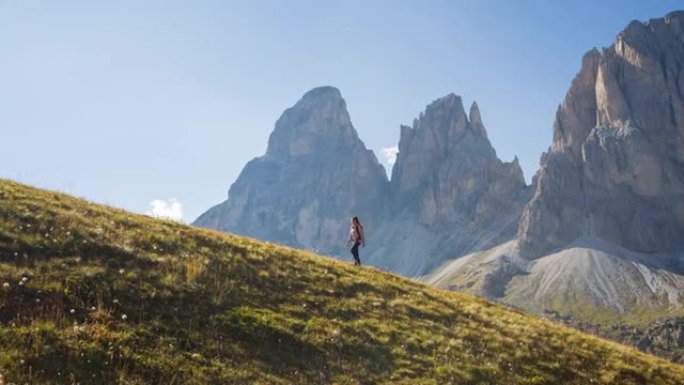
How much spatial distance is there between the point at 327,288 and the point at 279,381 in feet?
30.5

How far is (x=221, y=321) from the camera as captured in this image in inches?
697

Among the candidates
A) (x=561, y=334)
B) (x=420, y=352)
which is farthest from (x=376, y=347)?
(x=561, y=334)

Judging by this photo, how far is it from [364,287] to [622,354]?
1103 cm

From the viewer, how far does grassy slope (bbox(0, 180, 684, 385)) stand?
47.1 ft

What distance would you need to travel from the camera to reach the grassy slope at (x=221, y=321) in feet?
47.1

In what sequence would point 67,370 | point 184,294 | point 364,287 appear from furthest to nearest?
point 364,287
point 184,294
point 67,370

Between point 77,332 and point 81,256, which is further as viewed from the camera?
point 81,256

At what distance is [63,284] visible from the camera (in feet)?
55.9

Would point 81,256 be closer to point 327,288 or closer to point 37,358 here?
point 37,358

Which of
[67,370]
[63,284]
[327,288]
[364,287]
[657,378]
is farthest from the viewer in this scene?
[364,287]

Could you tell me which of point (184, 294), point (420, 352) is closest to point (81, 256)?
point (184, 294)

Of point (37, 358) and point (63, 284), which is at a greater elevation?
point (63, 284)

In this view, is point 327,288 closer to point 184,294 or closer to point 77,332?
point 184,294

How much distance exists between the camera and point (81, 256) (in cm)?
1956
